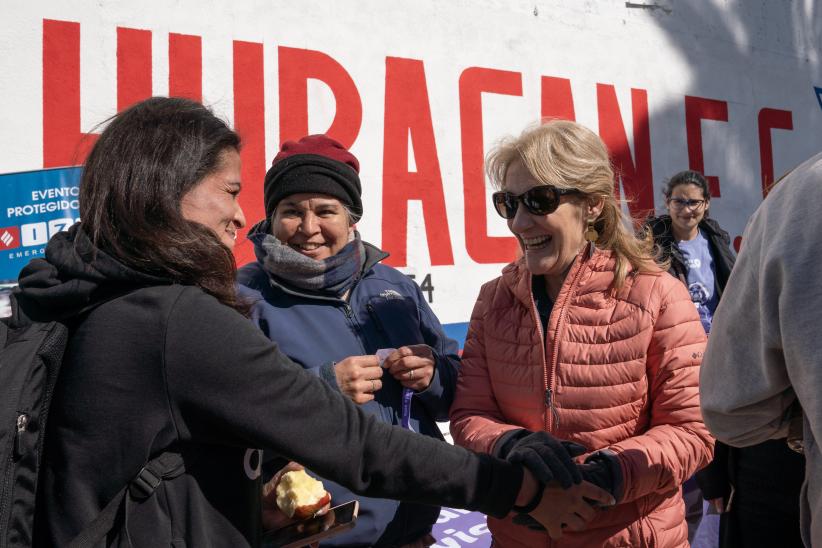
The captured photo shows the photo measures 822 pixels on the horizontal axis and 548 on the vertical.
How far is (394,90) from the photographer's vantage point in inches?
207

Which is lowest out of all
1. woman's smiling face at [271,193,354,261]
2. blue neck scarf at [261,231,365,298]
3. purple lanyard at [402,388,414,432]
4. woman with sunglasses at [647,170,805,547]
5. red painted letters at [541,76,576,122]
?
woman with sunglasses at [647,170,805,547]

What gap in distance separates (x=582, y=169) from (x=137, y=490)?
4.76ft

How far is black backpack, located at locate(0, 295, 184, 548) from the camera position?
1138 millimetres

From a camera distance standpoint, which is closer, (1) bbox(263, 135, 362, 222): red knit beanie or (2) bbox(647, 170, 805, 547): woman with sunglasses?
(2) bbox(647, 170, 805, 547): woman with sunglasses

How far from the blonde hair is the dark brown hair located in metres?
0.97

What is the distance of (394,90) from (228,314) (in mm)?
4235

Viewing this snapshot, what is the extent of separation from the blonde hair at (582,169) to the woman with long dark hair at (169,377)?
91 centimetres

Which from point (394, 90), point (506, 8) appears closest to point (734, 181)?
point (506, 8)

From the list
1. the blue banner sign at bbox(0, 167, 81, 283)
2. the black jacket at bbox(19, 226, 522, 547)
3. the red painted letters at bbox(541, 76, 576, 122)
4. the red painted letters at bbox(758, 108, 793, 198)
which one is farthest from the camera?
the red painted letters at bbox(758, 108, 793, 198)

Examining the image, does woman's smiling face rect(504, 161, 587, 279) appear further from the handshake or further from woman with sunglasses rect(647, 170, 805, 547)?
the handshake

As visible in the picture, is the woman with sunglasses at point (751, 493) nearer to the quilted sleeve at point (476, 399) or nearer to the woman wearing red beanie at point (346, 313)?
the quilted sleeve at point (476, 399)

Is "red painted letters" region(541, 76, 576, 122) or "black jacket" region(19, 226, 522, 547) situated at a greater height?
"red painted letters" region(541, 76, 576, 122)

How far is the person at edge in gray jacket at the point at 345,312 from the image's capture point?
6.73 feet

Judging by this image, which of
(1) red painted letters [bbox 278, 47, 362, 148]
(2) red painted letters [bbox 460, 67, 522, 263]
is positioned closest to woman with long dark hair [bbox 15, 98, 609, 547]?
(1) red painted letters [bbox 278, 47, 362, 148]
